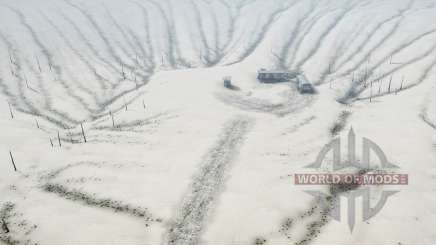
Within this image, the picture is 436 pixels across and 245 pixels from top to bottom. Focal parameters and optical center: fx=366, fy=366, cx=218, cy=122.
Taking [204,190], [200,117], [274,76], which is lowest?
[204,190]

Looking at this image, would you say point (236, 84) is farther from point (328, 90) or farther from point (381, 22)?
point (381, 22)

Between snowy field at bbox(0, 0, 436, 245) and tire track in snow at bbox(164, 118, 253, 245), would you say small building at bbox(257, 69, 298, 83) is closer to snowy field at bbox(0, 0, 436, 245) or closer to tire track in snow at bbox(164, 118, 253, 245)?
snowy field at bbox(0, 0, 436, 245)

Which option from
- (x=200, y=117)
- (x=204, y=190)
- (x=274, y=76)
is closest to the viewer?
(x=204, y=190)

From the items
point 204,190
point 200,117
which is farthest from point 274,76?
point 204,190

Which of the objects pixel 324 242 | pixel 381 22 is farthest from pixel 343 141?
pixel 381 22

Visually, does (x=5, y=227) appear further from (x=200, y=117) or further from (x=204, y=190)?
(x=200, y=117)

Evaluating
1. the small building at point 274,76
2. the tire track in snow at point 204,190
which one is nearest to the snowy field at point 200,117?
the tire track in snow at point 204,190

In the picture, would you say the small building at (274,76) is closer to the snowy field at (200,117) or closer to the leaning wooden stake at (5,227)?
the snowy field at (200,117)
